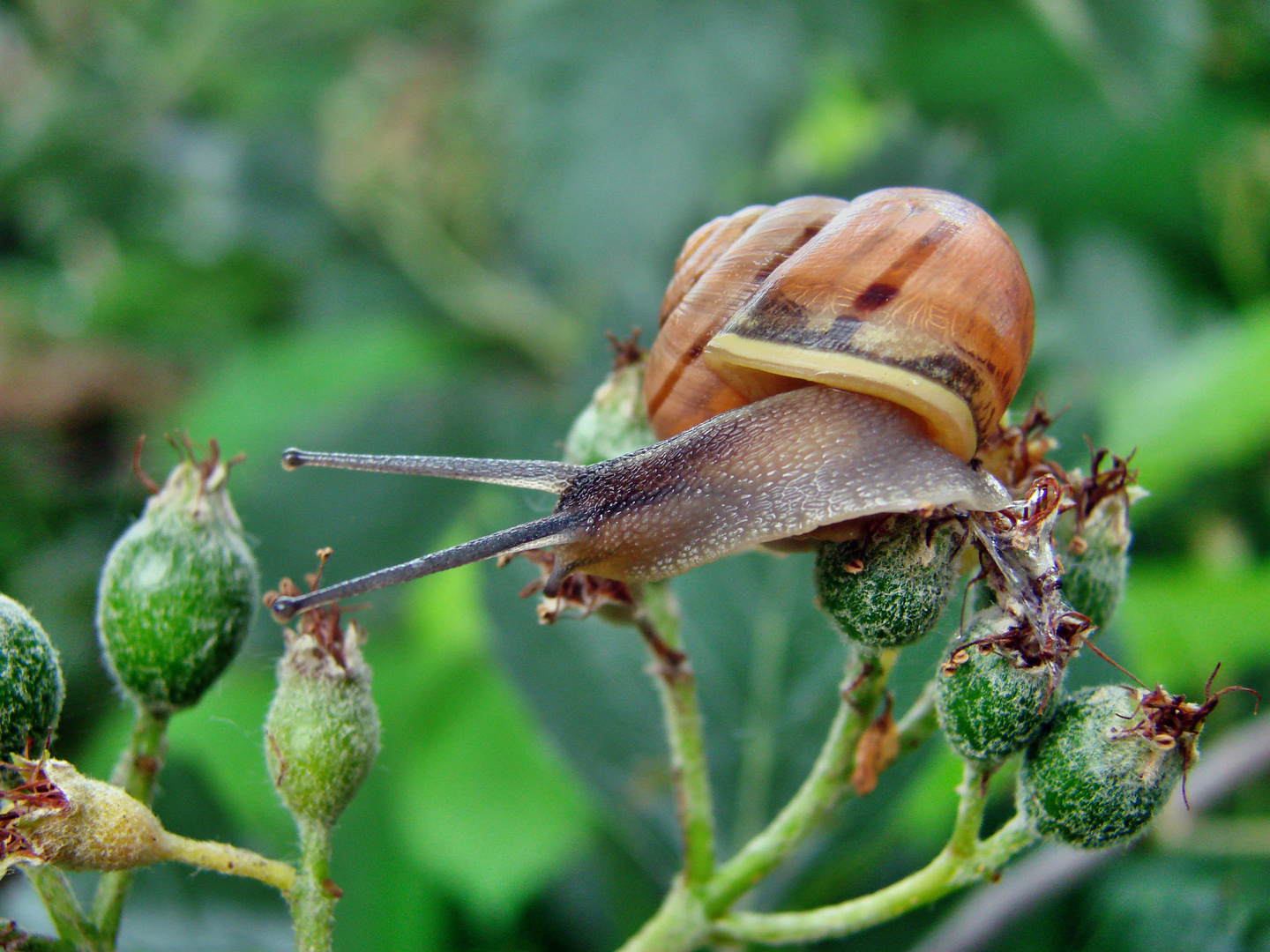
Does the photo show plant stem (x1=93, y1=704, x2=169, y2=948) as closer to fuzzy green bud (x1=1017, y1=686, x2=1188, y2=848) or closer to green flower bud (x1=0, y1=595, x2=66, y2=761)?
green flower bud (x1=0, y1=595, x2=66, y2=761)

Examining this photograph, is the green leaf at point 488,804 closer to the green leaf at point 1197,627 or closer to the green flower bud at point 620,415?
the green flower bud at point 620,415

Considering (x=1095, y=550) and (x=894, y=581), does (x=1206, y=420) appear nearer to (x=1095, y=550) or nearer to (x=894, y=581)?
(x=1095, y=550)

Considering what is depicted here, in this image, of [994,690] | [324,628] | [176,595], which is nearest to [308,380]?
[176,595]

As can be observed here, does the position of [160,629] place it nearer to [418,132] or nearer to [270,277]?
[418,132]

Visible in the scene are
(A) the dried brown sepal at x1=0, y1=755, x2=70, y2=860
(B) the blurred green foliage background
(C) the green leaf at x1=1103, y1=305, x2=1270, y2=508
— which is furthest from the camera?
(C) the green leaf at x1=1103, y1=305, x2=1270, y2=508

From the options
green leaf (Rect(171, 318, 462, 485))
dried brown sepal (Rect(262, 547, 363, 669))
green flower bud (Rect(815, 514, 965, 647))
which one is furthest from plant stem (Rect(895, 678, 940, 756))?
green leaf (Rect(171, 318, 462, 485))

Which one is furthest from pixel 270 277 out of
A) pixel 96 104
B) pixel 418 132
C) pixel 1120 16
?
pixel 1120 16

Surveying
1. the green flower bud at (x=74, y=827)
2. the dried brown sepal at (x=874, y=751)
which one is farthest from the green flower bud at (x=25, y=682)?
the dried brown sepal at (x=874, y=751)
